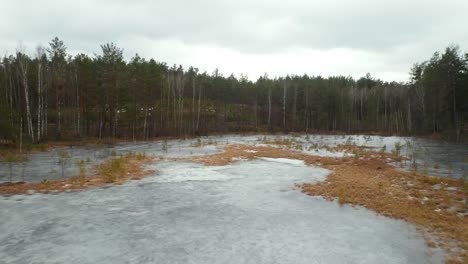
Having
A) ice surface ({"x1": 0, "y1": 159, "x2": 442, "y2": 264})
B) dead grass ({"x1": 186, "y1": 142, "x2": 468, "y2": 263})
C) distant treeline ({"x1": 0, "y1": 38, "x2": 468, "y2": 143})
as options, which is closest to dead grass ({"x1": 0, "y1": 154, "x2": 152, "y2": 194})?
ice surface ({"x1": 0, "y1": 159, "x2": 442, "y2": 264})

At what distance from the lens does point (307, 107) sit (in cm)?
8400

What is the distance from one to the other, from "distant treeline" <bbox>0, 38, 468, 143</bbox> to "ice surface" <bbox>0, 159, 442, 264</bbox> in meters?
22.6

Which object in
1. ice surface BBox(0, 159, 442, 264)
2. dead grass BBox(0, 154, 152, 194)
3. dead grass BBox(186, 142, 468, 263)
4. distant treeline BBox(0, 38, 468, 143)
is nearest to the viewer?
ice surface BBox(0, 159, 442, 264)

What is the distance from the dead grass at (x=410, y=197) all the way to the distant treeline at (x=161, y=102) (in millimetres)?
29630

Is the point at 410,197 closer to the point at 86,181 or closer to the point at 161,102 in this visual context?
the point at 86,181

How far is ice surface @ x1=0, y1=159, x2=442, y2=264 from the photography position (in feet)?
23.9

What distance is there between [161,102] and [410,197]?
165ft

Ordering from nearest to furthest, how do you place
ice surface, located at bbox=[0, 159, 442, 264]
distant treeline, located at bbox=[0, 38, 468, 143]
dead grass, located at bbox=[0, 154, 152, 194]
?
ice surface, located at bbox=[0, 159, 442, 264]
dead grass, located at bbox=[0, 154, 152, 194]
distant treeline, located at bbox=[0, 38, 468, 143]

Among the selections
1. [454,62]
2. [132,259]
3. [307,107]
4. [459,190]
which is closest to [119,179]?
[132,259]

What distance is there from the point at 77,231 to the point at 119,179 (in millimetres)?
8255

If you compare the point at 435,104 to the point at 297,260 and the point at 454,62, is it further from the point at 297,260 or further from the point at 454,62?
the point at 297,260

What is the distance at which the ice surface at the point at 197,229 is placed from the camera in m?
7.27

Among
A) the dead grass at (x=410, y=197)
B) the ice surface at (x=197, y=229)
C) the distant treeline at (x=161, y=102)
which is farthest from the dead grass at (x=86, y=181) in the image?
the distant treeline at (x=161, y=102)

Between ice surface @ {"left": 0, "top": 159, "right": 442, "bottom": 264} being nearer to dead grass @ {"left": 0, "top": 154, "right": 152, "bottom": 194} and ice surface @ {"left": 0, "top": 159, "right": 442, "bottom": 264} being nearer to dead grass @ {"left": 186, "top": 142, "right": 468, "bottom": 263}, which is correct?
dead grass @ {"left": 186, "top": 142, "right": 468, "bottom": 263}
